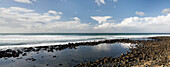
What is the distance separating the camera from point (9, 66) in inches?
382

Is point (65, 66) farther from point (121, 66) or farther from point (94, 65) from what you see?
point (121, 66)

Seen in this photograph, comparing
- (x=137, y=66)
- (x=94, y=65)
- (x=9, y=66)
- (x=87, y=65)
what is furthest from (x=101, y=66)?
(x=9, y=66)

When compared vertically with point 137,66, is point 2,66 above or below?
below

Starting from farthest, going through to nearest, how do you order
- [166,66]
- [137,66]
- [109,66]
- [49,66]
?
[49,66] < [109,66] < [137,66] < [166,66]

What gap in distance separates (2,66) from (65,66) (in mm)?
7182

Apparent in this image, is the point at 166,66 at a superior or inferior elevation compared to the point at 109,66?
superior

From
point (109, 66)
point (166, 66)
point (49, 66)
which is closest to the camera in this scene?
point (166, 66)

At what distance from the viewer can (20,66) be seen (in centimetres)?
962

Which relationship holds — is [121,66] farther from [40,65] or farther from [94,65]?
[40,65]

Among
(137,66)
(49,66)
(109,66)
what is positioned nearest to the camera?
(137,66)

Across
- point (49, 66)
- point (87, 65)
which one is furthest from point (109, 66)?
point (49, 66)

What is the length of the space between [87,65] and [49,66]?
399 cm

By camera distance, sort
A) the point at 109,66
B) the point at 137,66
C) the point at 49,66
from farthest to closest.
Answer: the point at 49,66 < the point at 109,66 < the point at 137,66

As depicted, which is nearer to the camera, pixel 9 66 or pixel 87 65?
pixel 87 65
